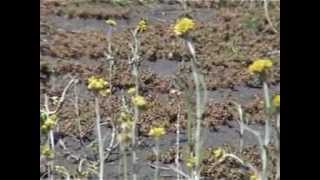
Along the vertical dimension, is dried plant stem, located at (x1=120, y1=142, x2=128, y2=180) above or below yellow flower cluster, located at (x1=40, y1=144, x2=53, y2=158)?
below

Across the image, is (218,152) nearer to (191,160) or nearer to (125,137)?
(191,160)

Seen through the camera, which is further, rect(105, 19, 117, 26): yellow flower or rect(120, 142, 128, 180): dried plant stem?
rect(105, 19, 117, 26): yellow flower

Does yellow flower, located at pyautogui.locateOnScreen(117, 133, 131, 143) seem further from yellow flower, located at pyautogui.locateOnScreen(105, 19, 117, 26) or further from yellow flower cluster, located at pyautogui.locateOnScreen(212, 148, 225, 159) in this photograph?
yellow flower, located at pyautogui.locateOnScreen(105, 19, 117, 26)

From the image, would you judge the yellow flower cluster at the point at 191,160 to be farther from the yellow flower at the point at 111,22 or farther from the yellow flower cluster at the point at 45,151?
the yellow flower at the point at 111,22

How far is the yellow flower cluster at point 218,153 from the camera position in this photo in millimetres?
1812

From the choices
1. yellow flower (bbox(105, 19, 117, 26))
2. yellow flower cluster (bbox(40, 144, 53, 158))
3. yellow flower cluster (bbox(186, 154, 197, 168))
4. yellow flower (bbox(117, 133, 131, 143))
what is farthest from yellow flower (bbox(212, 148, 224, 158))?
yellow flower (bbox(105, 19, 117, 26))

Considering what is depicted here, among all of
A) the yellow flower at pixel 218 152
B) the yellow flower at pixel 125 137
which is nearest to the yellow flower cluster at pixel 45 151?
the yellow flower at pixel 125 137

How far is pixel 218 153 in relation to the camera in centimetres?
181

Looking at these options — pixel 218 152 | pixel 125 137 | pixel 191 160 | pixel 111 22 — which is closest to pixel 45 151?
pixel 125 137

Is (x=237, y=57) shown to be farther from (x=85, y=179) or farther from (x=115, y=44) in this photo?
(x=85, y=179)

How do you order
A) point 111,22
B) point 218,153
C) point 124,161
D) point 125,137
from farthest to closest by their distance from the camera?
point 111,22 → point 218,153 → point 124,161 → point 125,137

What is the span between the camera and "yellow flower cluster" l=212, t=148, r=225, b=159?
1.81 meters

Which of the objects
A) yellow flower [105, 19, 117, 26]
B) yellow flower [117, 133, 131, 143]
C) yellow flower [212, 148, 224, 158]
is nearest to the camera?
yellow flower [117, 133, 131, 143]
